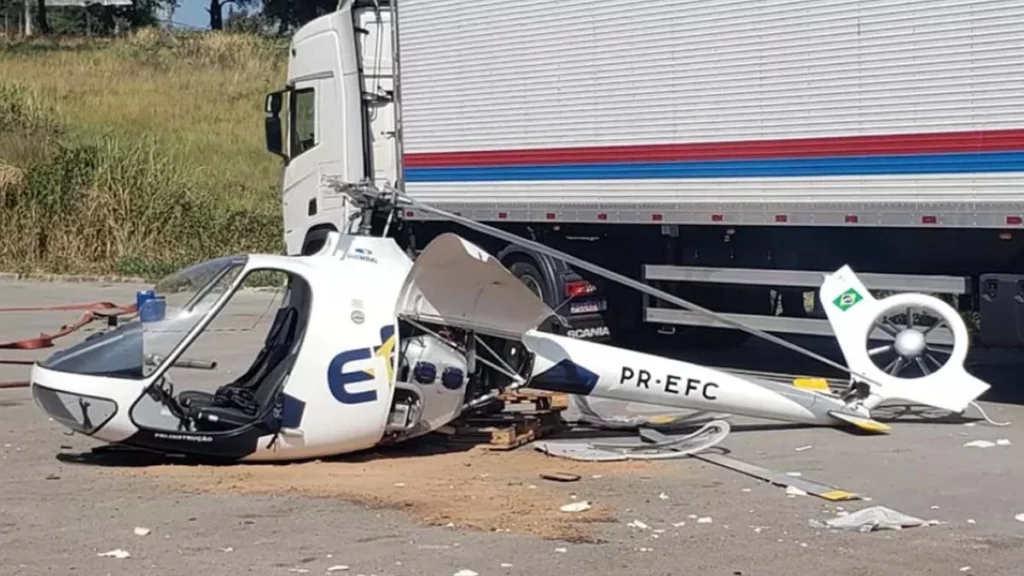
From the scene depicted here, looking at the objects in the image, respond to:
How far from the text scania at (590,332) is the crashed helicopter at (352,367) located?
4.25m

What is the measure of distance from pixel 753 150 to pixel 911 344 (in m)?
2.64

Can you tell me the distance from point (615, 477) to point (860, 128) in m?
4.62

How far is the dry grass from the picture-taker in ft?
94.5

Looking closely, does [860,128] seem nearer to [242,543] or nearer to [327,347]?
[327,347]

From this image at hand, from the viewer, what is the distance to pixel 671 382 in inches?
403

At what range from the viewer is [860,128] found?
12641mm

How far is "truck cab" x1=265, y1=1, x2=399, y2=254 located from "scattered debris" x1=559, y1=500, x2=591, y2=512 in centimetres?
810

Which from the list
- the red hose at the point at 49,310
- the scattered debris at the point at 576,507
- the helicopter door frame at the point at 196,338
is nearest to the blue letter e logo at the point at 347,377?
the helicopter door frame at the point at 196,338

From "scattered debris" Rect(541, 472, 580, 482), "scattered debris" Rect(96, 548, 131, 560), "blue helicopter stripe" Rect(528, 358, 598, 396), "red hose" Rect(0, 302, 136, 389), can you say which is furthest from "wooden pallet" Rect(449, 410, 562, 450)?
"red hose" Rect(0, 302, 136, 389)

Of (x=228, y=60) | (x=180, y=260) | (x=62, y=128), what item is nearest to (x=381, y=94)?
(x=180, y=260)

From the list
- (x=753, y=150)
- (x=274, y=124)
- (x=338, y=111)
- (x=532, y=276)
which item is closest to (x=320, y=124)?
(x=338, y=111)

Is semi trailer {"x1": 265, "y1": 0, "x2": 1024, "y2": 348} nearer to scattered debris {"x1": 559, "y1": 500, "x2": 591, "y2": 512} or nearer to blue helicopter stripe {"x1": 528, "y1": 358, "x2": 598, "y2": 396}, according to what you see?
blue helicopter stripe {"x1": 528, "y1": 358, "x2": 598, "y2": 396}

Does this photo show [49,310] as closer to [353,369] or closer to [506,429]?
[506,429]

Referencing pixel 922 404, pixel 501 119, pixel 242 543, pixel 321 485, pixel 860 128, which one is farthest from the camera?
pixel 501 119
